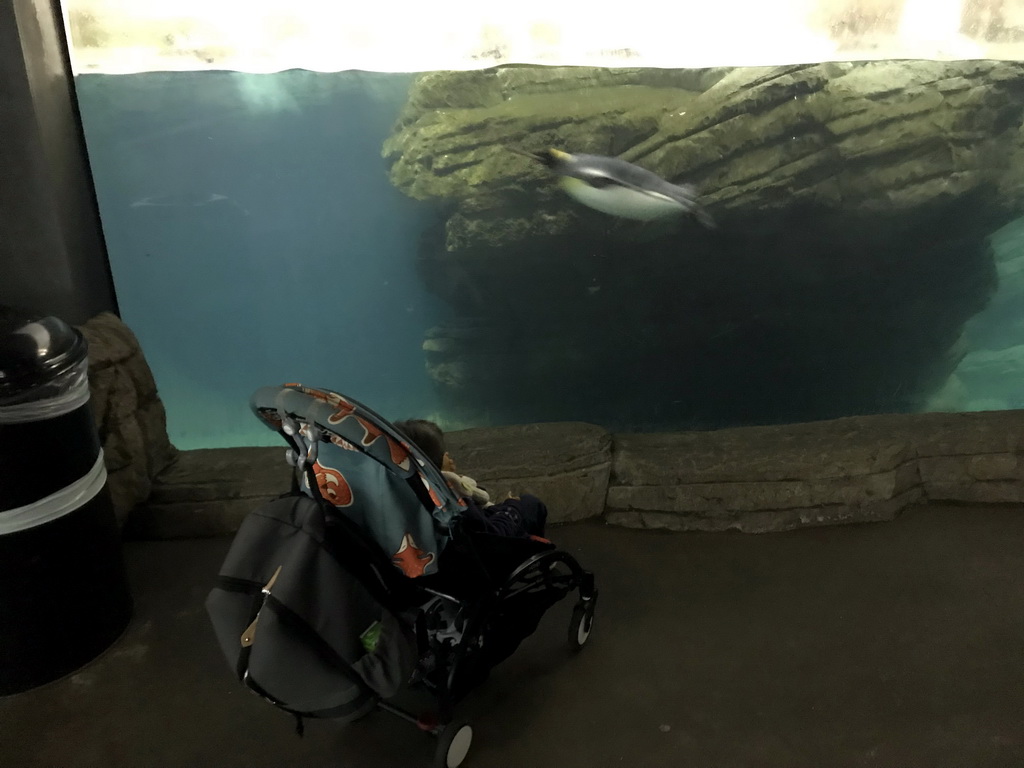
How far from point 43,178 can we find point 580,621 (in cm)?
304

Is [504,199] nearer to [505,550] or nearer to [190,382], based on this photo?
[190,382]

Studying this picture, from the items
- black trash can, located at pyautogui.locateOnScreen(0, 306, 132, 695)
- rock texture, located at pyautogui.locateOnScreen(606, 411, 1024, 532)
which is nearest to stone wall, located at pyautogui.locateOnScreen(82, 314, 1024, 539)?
rock texture, located at pyautogui.locateOnScreen(606, 411, 1024, 532)

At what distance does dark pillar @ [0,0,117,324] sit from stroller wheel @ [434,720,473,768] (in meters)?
2.62

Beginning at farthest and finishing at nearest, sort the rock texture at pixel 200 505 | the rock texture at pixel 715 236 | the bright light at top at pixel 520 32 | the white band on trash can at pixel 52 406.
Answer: the rock texture at pixel 715 236, the bright light at top at pixel 520 32, the rock texture at pixel 200 505, the white band on trash can at pixel 52 406

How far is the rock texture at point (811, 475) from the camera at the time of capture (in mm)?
3215

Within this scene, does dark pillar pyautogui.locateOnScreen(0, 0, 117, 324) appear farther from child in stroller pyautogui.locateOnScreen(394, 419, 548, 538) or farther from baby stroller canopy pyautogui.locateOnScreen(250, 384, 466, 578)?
child in stroller pyautogui.locateOnScreen(394, 419, 548, 538)

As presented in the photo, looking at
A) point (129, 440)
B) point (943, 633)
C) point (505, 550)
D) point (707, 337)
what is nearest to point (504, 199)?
point (707, 337)

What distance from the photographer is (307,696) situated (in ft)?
5.17

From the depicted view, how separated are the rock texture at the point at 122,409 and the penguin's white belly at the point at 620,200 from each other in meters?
2.54

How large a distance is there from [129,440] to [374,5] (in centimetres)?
255

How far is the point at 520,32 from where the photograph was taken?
3.76 m

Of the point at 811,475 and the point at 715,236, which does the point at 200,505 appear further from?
the point at 715,236

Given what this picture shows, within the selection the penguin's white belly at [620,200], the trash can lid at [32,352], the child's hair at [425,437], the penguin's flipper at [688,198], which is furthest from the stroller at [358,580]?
the penguin's flipper at [688,198]

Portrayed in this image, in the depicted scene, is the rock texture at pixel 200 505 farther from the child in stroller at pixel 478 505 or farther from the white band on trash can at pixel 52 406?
the child in stroller at pixel 478 505
